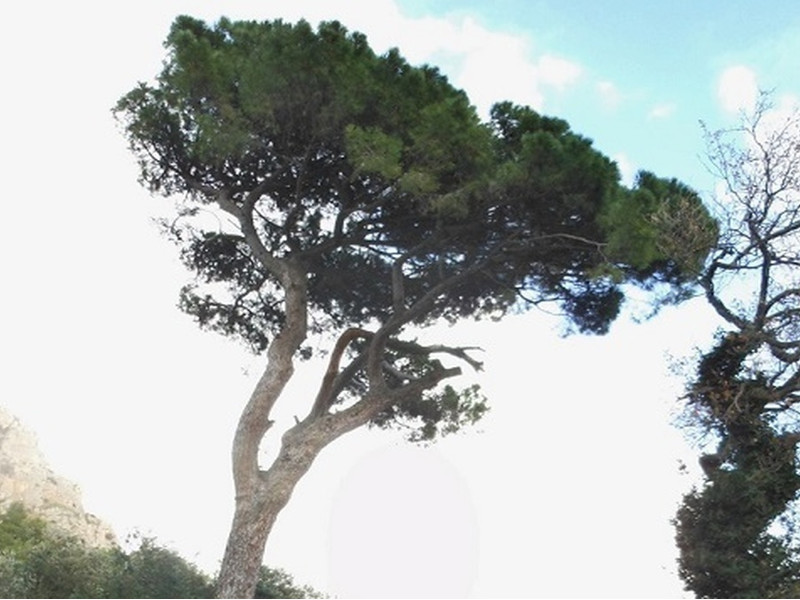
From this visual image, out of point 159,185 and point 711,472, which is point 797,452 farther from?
point 159,185

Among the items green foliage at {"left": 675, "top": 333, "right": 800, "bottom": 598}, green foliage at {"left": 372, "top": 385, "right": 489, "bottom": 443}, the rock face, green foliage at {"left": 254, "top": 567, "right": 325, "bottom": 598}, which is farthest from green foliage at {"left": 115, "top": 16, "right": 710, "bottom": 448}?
the rock face

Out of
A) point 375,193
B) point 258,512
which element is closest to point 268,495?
point 258,512

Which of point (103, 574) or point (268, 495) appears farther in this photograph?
point (103, 574)

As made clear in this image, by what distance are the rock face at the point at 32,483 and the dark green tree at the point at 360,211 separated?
20.9m

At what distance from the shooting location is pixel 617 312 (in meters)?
15.0

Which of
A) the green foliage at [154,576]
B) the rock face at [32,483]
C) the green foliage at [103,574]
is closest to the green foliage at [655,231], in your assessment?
the green foliage at [103,574]

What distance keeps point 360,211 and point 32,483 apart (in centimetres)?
2962

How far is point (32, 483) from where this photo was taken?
123 ft

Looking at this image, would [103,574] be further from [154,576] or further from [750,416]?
[750,416]

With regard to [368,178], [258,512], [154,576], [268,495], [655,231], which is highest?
[368,178]

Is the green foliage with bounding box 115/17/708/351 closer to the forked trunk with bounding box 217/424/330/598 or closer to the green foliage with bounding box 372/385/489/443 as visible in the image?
the green foliage with bounding box 372/385/489/443

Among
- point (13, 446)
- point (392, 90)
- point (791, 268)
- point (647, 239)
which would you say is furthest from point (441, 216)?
point (13, 446)

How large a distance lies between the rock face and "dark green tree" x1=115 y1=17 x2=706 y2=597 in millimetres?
20879

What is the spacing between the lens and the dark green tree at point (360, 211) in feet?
40.1
